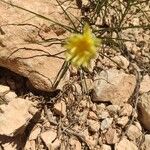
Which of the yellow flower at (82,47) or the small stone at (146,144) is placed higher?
the yellow flower at (82,47)

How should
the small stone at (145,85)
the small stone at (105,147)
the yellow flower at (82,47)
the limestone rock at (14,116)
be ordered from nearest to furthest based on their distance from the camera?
the yellow flower at (82,47)
the limestone rock at (14,116)
the small stone at (105,147)
the small stone at (145,85)

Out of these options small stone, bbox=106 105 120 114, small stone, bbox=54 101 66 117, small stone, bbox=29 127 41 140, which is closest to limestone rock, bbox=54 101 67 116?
small stone, bbox=54 101 66 117

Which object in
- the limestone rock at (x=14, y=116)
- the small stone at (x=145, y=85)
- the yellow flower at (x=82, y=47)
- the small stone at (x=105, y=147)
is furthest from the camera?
the small stone at (x=145, y=85)

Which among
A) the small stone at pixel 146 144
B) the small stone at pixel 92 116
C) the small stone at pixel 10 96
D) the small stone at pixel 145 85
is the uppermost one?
the small stone at pixel 10 96

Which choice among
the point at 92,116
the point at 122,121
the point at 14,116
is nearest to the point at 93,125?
the point at 92,116

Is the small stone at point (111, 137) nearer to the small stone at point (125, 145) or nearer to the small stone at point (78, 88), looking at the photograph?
the small stone at point (125, 145)

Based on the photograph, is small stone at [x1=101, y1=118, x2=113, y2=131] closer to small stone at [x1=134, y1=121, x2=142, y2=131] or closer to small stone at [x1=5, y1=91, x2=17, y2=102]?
small stone at [x1=134, y1=121, x2=142, y2=131]

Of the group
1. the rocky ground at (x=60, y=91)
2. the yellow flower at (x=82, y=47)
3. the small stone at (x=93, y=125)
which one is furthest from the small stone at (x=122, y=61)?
the yellow flower at (x=82, y=47)
